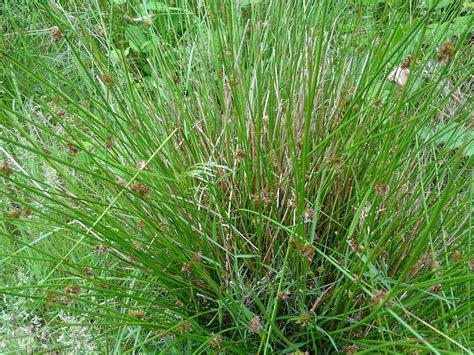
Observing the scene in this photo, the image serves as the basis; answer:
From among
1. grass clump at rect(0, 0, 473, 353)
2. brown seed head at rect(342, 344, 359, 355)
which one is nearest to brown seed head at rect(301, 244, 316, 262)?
grass clump at rect(0, 0, 473, 353)

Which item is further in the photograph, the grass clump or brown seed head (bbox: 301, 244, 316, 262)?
A: the grass clump

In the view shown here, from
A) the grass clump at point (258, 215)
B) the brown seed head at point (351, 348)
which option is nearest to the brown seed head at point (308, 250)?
the grass clump at point (258, 215)

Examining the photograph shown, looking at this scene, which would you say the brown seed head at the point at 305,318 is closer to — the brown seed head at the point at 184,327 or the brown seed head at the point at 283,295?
the brown seed head at the point at 283,295

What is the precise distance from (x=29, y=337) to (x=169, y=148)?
516 mm

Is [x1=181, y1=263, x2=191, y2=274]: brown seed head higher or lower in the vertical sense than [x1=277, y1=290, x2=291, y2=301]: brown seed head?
lower

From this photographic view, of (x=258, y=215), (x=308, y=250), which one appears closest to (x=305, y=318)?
(x=308, y=250)

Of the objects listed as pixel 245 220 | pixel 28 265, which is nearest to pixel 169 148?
pixel 245 220

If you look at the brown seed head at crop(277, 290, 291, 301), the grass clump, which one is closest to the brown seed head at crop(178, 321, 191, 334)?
the grass clump

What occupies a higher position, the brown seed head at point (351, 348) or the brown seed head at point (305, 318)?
the brown seed head at point (305, 318)

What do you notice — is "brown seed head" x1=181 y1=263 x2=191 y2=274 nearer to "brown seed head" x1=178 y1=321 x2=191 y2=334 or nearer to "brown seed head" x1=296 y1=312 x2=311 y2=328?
"brown seed head" x1=178 y1=321 x2=191 y2=334

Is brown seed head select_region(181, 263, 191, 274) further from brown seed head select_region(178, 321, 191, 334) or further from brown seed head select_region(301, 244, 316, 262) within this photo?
brown seed head select_region(301, 244, 316, 262)

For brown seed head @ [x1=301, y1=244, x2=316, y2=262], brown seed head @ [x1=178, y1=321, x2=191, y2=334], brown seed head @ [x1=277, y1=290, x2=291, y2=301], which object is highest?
brown seed head @ [x1=301, y1=244, x2=316, y2=262]

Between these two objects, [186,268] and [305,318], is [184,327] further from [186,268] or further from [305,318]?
[305,318]

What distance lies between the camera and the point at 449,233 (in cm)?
Result: 119
